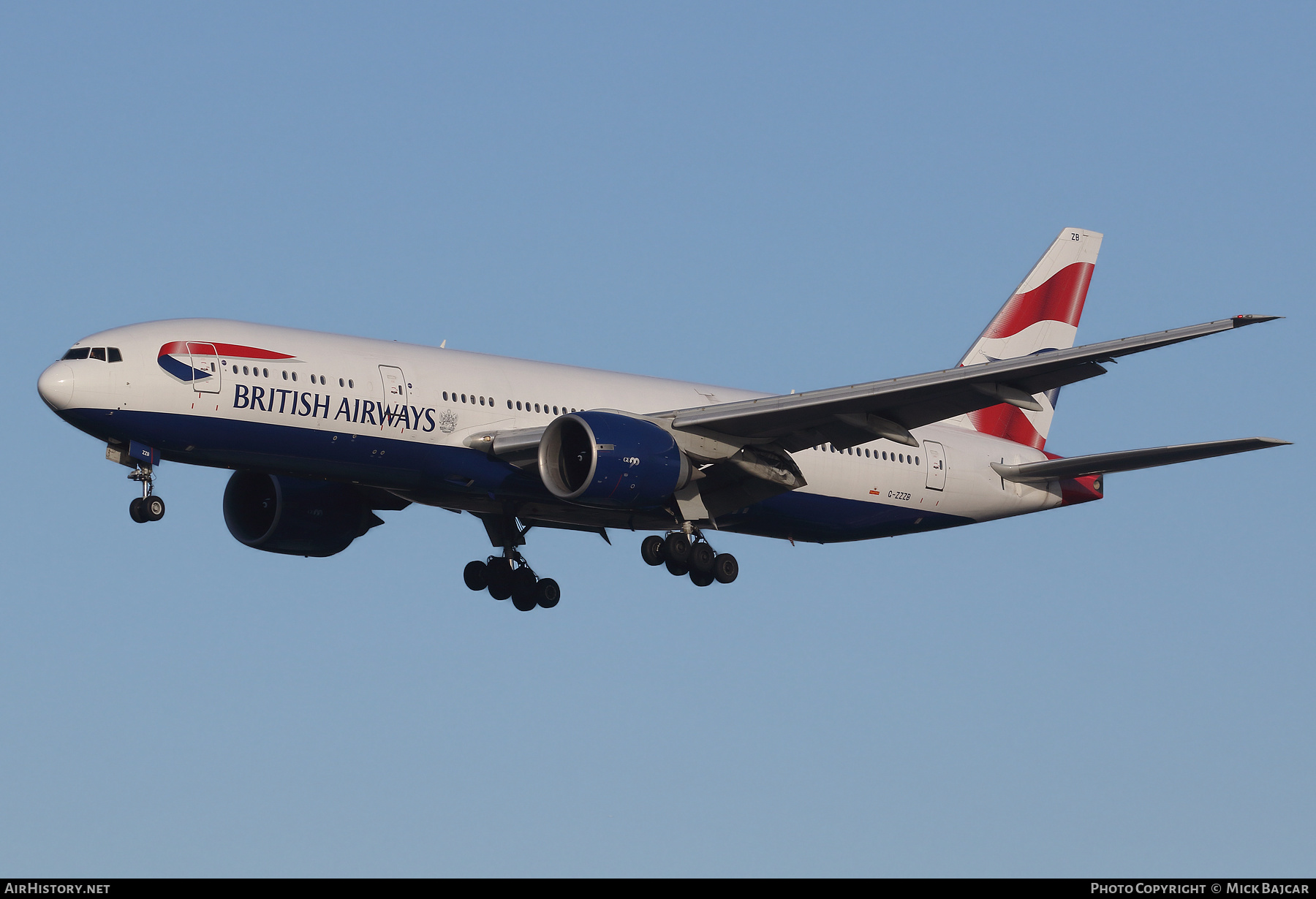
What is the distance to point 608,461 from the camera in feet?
119

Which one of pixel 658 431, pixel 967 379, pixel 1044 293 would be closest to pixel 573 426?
pixel 658 431

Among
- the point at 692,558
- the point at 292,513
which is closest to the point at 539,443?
the point at 692,558

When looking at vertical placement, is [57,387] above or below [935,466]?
below

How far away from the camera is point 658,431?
124ft

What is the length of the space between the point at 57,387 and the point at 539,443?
975 centimetres

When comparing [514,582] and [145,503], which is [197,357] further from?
[514,582]

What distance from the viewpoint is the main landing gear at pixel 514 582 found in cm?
4428

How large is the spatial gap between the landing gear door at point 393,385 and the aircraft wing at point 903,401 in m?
5.96

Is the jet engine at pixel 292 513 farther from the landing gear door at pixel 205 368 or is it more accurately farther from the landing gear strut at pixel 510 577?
the landing gear door at pixel 205 368

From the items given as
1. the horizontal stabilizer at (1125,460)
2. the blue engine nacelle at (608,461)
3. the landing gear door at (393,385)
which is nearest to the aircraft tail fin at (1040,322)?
the horizontal stabilizer at (1125,460)

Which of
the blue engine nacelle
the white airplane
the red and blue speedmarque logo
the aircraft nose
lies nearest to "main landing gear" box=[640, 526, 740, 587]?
the white airplane

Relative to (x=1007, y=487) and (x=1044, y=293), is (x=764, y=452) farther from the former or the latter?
(x=1044, y=293)

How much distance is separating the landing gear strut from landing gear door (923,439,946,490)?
9942 millimetres

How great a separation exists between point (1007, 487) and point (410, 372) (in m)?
17.0
